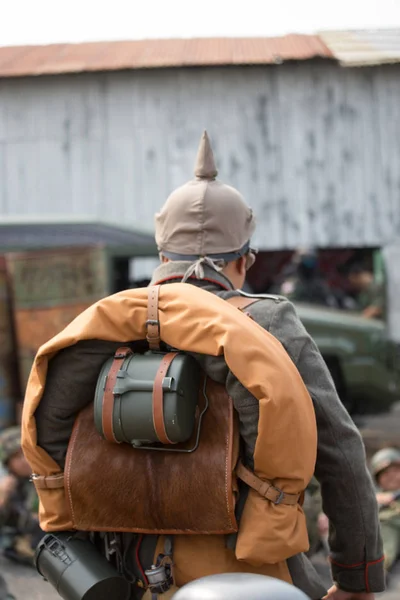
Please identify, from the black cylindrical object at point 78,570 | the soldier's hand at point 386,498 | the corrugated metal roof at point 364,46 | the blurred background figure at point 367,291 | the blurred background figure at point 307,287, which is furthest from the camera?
the corrugated metal roof at point 364,46

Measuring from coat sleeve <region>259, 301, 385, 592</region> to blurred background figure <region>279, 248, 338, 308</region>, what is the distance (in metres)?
7.38

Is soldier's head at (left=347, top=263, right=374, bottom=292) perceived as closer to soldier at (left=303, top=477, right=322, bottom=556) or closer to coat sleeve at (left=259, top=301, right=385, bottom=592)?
soldier at (left=303, top=477, right=322, bottom=556)

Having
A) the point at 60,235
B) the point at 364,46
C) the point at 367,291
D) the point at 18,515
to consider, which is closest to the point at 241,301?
the point at 18,515

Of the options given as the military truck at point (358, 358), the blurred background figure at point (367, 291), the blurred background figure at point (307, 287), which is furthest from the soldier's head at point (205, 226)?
the blurred background figure at point (367, 291)

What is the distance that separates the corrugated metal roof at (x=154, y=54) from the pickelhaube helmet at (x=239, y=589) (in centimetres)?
1080

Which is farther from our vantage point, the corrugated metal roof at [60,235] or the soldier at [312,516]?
the corrugated metal roof at [60,235]

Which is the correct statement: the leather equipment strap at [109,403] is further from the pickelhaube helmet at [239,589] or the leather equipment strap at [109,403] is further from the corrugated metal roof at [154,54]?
the corrugated metal roof at [154,54]

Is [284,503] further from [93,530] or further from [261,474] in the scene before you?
[93,530]

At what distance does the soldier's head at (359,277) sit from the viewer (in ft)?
42.4

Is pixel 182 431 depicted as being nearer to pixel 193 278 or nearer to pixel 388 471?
pixel 193 278

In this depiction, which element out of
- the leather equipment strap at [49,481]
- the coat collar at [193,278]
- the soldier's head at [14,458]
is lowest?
the soldier's head at [14,458]

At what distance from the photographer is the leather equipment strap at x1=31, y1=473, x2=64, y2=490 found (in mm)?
1933

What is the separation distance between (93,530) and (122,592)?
0.17 metres

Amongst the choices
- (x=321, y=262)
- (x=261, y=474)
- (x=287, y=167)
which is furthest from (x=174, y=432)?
(x=321, y=262)
